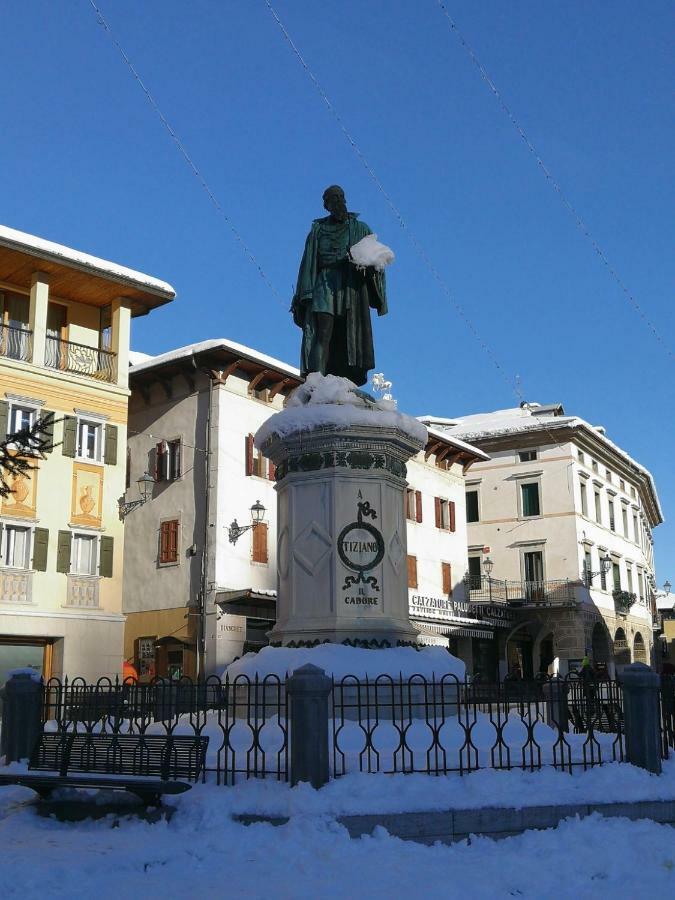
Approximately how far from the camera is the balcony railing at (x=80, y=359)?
3059cm

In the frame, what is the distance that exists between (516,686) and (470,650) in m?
36.5

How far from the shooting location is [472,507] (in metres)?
53.4

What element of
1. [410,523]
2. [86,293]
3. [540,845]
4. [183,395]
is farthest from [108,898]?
[410,523]

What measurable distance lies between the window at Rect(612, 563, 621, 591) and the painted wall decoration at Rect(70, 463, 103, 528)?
3350 centimetres

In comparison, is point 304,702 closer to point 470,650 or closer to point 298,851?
point 298,851

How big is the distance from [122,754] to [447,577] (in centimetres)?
3674

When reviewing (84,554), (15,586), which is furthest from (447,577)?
(15,586)

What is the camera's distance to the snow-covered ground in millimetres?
6520

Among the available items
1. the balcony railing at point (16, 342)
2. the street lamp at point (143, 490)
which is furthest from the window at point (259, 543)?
the balcony railing at point (16, 342)

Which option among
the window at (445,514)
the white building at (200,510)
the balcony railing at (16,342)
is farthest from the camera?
the window at (445,514)

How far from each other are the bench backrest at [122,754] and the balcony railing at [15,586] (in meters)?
19.7

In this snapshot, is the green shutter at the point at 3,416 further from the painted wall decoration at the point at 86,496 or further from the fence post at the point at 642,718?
the fence post at the point at 642,718

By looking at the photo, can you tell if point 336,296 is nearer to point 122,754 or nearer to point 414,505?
point 122,754

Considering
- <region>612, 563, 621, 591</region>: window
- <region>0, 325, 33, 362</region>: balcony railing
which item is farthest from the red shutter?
<region>612, 563, 621, 591</region>: window
